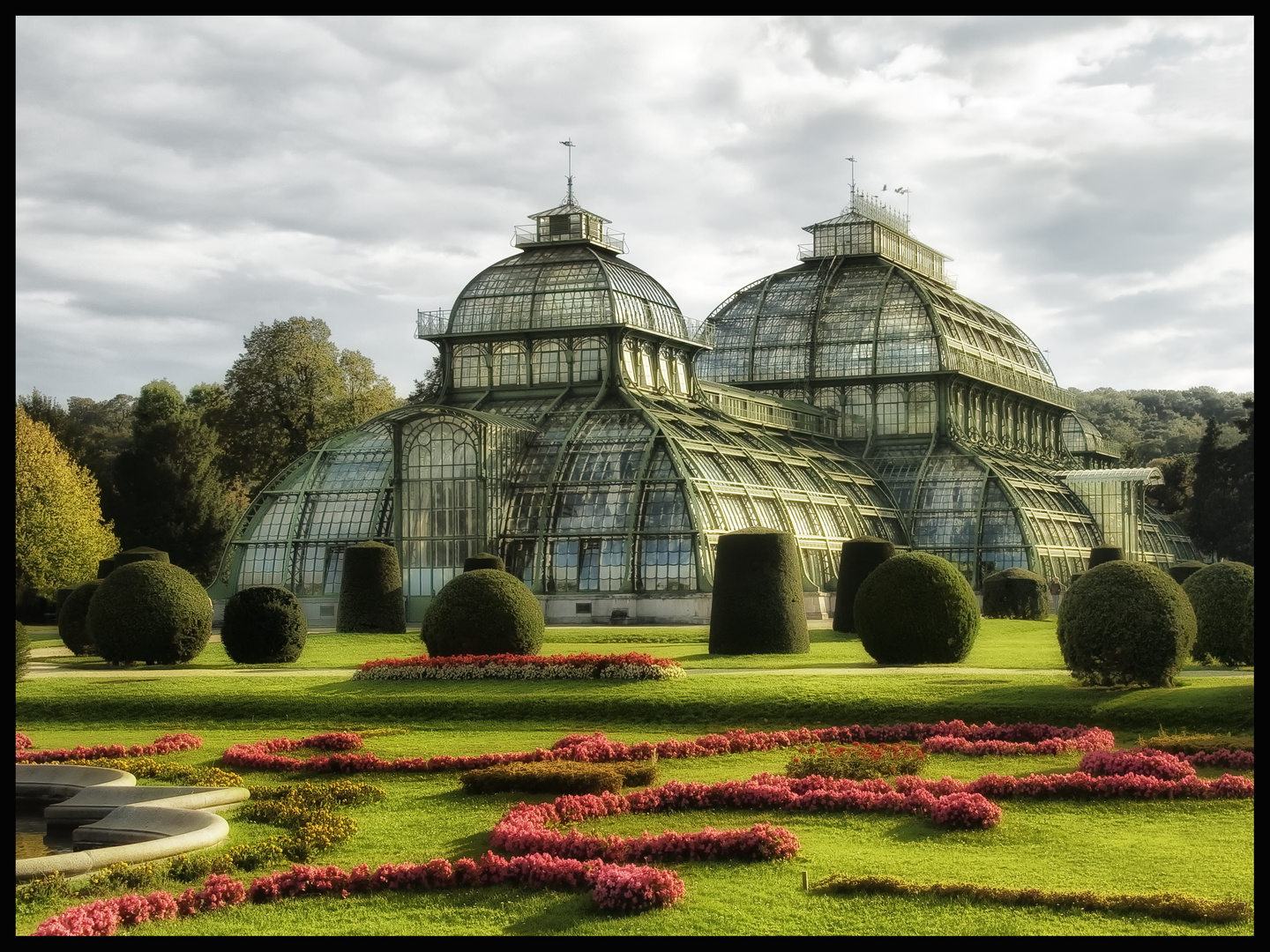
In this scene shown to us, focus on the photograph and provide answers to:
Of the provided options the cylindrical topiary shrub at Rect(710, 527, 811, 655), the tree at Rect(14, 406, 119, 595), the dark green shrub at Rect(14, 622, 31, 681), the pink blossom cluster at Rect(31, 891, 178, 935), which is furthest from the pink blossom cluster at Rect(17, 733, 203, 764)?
the tree at Rect(14, 406, 119, 595)

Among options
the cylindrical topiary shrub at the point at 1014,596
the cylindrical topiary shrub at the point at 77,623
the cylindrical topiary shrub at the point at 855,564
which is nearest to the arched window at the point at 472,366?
the cylindrical topiary shrub at the point at 1014,596

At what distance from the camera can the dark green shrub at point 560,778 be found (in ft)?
64.3

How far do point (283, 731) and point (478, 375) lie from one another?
135 feet

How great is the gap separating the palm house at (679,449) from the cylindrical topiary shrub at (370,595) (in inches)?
388

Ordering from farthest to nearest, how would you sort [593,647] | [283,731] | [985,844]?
[593,647]
[283,731]
[985,844]

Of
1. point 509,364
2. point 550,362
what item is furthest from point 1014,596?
point 509,364

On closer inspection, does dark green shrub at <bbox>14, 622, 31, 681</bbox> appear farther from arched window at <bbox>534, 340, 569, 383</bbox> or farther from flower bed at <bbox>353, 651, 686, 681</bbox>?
arched window at <bbox>534, 340, 569, 383</bbox>

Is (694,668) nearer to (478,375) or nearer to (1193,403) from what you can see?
(478,375)

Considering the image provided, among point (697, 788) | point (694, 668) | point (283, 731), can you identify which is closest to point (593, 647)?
point (694, 668)

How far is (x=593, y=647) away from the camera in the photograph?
4072 centimetres

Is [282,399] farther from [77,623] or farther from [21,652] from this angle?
[21,652]

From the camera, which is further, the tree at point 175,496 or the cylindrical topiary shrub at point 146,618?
the tree at point 175,496

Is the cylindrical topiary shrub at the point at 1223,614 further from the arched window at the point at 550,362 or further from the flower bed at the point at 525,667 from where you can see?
the arched window at the point at 550,362

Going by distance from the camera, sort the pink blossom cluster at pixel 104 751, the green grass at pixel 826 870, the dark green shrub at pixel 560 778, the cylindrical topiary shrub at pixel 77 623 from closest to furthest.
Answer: the green grass at pixel 826 870 < the dark green shrub at pixel 560 778 < the pink blossom cluster at pixel 104 751 < the cylindrical topiary shrub at pixel 77 623
